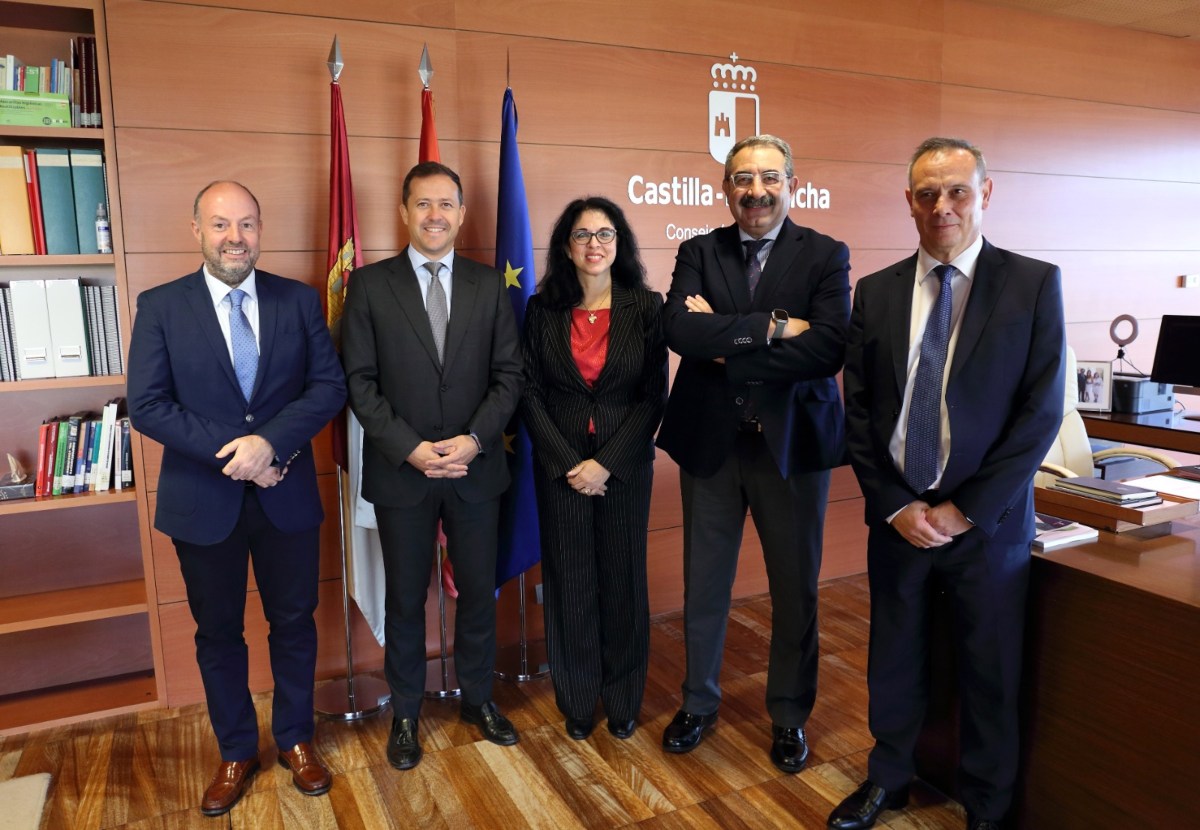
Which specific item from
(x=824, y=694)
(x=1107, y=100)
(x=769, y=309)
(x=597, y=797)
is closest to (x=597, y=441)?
(x=769, y=309)

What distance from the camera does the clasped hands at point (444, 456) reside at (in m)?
2.51

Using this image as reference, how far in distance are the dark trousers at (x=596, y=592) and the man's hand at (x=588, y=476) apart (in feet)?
0.20

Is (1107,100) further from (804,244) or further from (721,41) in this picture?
(804,244)

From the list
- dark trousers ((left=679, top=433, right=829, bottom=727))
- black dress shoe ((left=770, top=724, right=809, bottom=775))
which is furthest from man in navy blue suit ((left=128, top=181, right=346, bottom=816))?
black dress shoe ((left=770, top=724, right=809, bottom=775))

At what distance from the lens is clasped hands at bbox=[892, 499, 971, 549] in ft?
6.59

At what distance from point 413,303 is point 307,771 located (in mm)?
1460

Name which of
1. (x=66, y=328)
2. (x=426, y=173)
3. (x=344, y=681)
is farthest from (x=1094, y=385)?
(x=66, y=328)

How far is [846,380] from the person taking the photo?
225 cm

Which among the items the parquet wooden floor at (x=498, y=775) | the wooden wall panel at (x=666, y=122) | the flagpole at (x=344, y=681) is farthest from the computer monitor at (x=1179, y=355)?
the flagpole at (x=344, y=681)

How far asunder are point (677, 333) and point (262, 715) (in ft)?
6.75

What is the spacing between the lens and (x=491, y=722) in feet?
9.27

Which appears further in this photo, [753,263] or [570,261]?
[570,261]

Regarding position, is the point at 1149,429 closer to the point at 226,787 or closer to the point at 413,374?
the point at 413,374

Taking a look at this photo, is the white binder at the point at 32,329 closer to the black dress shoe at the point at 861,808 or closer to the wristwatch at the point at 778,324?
the wristwatch at the point at 778,324
